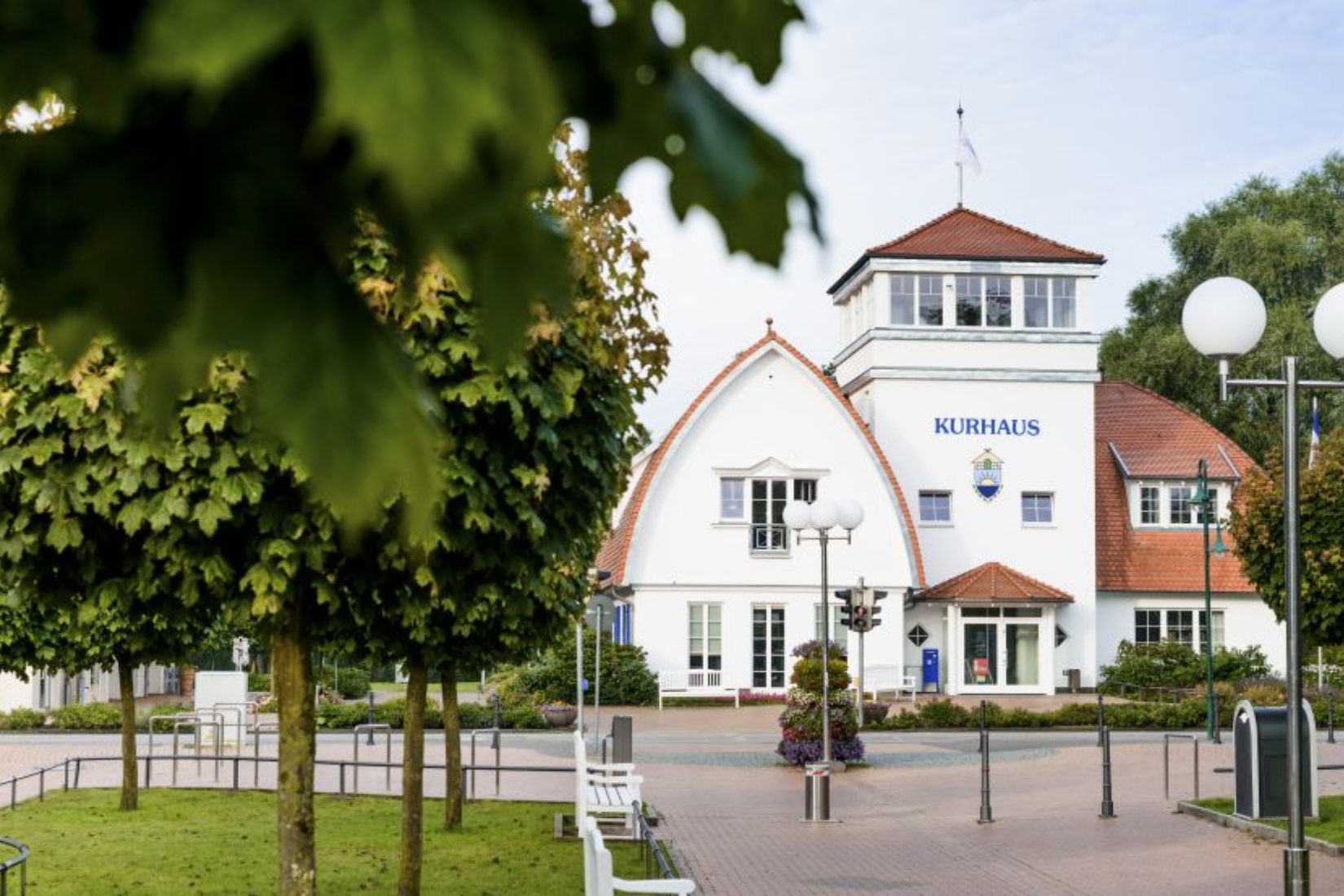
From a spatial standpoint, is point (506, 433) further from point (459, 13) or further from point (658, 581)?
point (658, 581)

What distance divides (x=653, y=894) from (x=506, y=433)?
338cm

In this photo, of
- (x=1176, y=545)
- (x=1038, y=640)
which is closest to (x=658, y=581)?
(x=1038, y=640)

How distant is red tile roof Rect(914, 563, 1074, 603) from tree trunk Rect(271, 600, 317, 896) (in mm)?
39295

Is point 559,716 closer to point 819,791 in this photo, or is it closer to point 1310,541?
point 819,791

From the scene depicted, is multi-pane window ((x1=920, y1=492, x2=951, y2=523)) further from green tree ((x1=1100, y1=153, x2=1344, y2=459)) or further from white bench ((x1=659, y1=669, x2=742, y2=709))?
green tree ((x1=1100, y1=153, x2=1344, y2=459))

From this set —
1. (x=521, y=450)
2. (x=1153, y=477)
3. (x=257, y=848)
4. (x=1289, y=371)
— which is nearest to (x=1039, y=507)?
(x=1153, y=477)

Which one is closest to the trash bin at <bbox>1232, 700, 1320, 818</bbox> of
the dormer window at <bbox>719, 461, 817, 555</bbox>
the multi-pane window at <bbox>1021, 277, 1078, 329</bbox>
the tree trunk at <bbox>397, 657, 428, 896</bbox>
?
the tree trunk at <bbox>397, 657, 428, 896</bbox>

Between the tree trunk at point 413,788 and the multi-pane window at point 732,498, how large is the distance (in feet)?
103

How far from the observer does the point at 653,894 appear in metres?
11.7

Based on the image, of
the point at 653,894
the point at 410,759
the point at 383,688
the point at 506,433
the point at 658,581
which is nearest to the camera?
the point at 506,433

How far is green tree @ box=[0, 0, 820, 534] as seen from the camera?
89 centimetres

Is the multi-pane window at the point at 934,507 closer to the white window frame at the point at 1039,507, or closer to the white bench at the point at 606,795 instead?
the white window frame at the point at 1039,507

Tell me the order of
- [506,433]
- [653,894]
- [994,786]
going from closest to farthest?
[506,433] < [653,894] < [994,786]

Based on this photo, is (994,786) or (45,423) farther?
(994,786)
